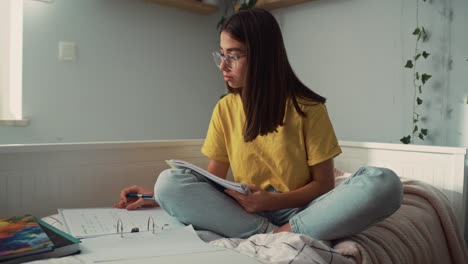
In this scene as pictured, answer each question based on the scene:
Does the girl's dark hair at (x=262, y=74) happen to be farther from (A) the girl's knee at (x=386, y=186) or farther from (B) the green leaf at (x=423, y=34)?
(B) the green leaf at (x=423, y=34)

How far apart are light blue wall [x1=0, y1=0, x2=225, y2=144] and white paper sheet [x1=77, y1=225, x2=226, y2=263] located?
1068 millimetres

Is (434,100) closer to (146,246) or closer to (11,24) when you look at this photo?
(146,246)

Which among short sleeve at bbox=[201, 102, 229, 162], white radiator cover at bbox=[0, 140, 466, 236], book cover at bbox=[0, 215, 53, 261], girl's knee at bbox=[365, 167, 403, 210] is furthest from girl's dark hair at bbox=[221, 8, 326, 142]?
book cover at bbox=[0, 215, 53, 261]

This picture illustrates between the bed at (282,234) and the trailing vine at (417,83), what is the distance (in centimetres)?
28

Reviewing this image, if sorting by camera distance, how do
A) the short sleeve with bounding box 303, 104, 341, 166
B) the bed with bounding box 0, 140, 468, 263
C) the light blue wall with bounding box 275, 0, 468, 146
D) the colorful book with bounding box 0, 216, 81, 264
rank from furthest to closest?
the light blue wall with bounding box 275, 0, 468, 146 → the short sleeve with bounding box 303, 104, 341, 166 → the bed with bounding box 0, 140, 468, 263 → the colorful book with bounding box 0, 216, 81, 264

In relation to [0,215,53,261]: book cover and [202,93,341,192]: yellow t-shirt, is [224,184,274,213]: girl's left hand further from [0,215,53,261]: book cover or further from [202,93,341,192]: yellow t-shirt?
[0,215,53,261]: book cover

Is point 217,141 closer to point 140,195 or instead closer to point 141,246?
point 140,195

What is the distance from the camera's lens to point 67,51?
181 cm

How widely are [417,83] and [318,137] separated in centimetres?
88

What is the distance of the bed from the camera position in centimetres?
82

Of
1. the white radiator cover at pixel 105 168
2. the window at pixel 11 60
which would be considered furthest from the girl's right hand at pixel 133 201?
the window at pixel 11 60

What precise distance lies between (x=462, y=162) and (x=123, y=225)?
104 cm

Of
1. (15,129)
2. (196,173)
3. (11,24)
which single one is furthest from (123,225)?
(11,24)

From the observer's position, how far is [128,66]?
204 cm
